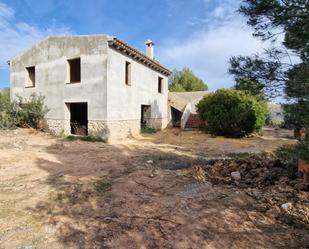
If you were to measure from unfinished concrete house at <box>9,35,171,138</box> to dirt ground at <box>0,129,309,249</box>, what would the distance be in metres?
6.75

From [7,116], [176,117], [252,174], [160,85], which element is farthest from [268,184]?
[176,117]

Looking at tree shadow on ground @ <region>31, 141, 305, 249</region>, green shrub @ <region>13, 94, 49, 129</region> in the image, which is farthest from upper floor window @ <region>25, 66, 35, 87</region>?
tree shadow on ground @ <region>31, 141, 305, 249</region>

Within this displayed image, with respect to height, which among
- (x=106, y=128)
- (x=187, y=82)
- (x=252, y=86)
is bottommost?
(x=106, y=128)

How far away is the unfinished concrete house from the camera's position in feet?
45.0

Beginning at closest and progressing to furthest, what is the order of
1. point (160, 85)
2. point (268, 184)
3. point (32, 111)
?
1. point (268, 184)
2. point (32, 111)
3. point (160, 85)

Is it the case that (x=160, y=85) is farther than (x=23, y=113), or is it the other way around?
(x=160, y=85)

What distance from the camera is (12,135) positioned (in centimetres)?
1404

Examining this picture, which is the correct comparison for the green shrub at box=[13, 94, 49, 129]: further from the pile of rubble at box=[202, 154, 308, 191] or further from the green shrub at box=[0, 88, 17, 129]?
the pile of rubble at box=[202, 154, 308, 191]

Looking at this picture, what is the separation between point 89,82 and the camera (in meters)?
14.1

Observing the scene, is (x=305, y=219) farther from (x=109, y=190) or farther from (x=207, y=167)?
(x=109, y=190)

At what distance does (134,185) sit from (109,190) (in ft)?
1.97

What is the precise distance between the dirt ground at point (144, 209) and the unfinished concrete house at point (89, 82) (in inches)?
266

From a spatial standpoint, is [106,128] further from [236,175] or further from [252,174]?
[252,174]

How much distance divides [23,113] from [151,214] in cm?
1429
